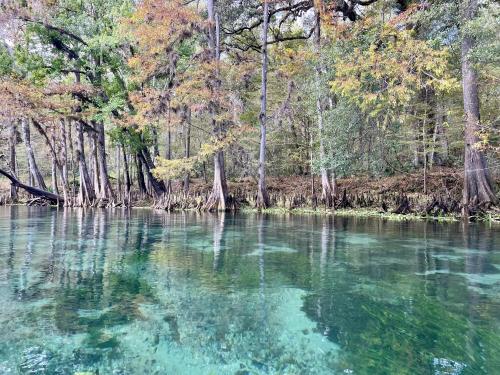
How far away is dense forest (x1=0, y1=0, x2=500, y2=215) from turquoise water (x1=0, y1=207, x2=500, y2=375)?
6.69m

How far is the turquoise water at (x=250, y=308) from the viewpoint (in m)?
2.77

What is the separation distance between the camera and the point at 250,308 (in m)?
3.86

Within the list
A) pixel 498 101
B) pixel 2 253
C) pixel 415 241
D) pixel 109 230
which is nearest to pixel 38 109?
pixel 109 230

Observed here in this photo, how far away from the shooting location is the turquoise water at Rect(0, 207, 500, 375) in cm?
277

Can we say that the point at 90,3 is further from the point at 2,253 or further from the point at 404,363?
the point at 404,363

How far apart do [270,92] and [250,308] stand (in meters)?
17.4

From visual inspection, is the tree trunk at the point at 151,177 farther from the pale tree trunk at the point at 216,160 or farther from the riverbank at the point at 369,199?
the pale tree trunk at the point at 216,160

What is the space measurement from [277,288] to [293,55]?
14.2 m

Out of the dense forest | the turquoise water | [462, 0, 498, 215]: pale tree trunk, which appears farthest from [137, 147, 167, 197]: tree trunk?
[462, 0, 498, 215]: pale tree trunk

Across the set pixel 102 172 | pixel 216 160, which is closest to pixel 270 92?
pixel 216 160

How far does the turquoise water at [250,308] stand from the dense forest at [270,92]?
6.69 m

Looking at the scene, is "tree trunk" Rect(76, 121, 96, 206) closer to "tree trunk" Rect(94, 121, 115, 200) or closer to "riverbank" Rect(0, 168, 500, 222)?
"tree trunk" Rect(94, 121, 115, 200)

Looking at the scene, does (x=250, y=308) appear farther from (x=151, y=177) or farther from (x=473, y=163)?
(x=151, y=177)

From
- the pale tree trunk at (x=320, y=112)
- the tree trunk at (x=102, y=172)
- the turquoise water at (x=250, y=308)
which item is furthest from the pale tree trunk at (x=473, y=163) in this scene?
the tree trunk at (x=102, y=172)
